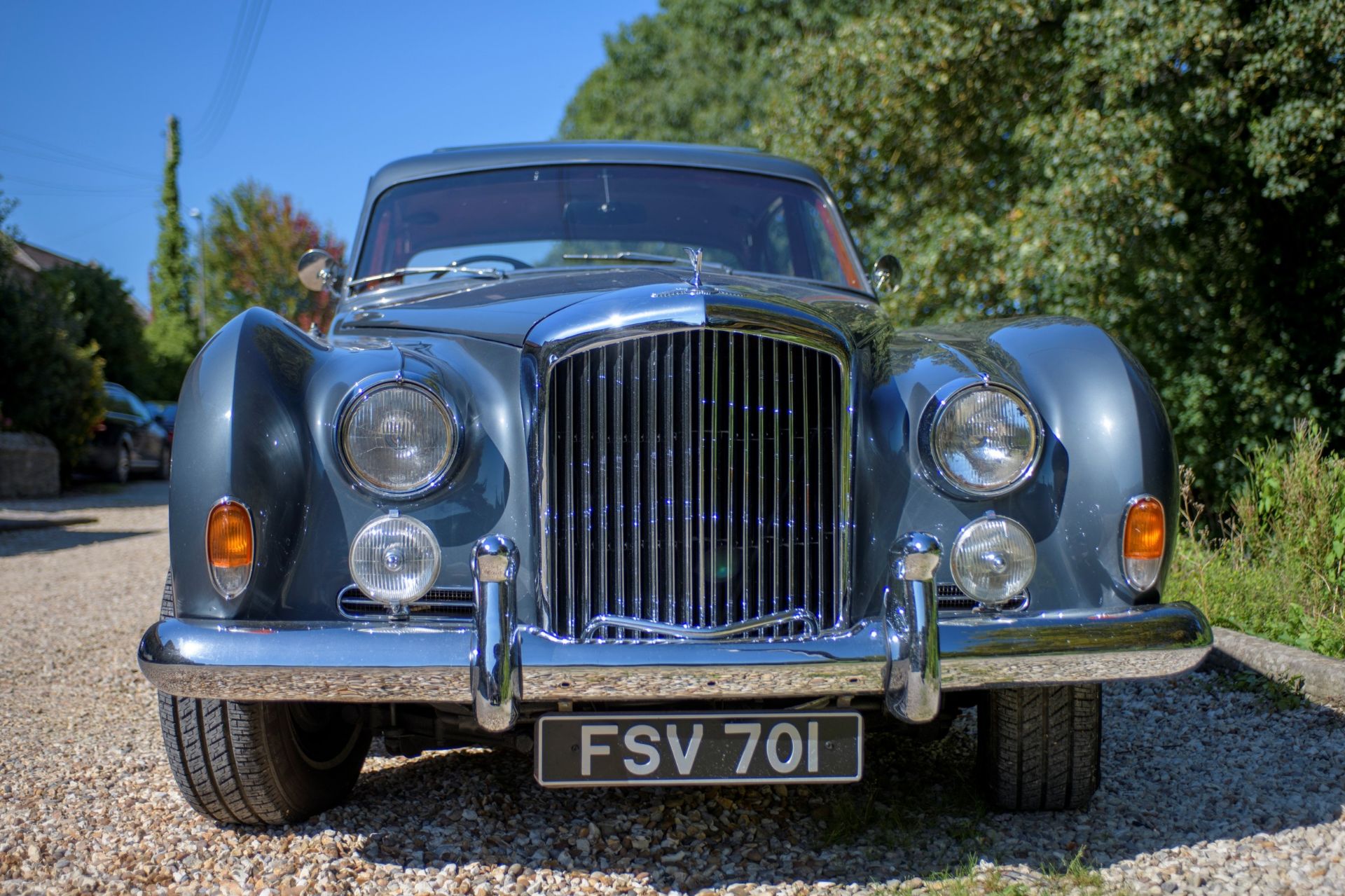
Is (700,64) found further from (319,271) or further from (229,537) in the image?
(229,537)

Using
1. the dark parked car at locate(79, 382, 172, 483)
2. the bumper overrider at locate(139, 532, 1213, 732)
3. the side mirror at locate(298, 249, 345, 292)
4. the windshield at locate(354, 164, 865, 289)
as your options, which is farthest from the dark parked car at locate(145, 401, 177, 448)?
the bumper overrider at locate(139, 532, 1213, 732)

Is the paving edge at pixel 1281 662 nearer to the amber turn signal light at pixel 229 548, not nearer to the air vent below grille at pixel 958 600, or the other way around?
the air vent below grille at pixel 958 600

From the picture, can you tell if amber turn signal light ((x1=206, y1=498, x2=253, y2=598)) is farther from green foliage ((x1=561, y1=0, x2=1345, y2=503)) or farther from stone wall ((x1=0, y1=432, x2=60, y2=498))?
stone wall ((x1=0, y1=432, x2=60, y2=498))

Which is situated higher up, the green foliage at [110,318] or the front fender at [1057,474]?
the green foliage at [110,318]

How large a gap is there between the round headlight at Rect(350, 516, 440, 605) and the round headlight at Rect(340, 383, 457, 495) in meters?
0.09

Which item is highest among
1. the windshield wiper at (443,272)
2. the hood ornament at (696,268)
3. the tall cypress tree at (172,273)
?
the tall cypress tree at (172,273)

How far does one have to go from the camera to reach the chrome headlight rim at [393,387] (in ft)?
7.45

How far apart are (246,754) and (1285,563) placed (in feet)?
13.6

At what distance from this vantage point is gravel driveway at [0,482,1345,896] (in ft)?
7.68

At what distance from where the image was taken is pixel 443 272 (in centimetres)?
345

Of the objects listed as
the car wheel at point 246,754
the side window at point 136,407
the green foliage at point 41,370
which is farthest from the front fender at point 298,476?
the side window at point 136,407

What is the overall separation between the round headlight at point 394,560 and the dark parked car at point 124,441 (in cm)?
1440

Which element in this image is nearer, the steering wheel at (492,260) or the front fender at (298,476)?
the front fender at (298,476)

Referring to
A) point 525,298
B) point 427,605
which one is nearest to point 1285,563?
point 525,298
